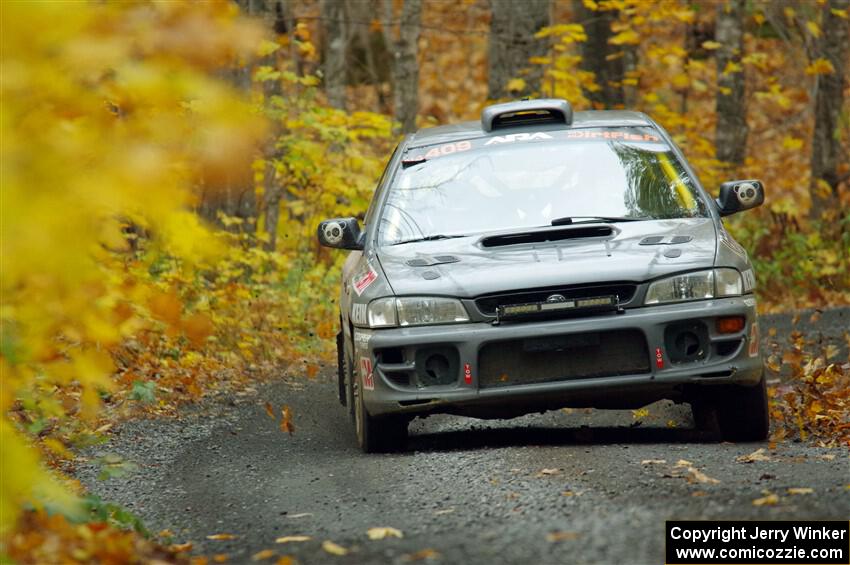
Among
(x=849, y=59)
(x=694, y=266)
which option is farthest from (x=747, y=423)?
(x=849, y=59)

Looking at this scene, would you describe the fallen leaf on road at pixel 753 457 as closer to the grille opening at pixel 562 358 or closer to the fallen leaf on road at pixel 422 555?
the grille opening at pixel 562 358

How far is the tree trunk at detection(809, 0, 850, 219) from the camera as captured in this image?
22.4 meters

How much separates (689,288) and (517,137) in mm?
2066

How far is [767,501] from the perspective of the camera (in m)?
5.32

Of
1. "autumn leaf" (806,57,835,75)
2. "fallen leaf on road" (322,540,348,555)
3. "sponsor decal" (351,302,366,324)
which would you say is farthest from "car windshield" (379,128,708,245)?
"autumn leaf" (806,57,835,75)

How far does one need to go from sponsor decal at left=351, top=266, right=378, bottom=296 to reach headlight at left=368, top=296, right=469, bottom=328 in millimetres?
305

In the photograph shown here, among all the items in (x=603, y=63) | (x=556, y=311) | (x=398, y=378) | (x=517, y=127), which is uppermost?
(x=603, y=63)

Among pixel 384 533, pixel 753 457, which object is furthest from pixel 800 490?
pixel 384 533

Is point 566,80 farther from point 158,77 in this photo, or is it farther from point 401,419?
point 158,77

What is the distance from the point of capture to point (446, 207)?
27.6 feet

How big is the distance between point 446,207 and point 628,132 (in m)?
1.39

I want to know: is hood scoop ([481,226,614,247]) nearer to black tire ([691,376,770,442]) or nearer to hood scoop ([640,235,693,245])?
hood scoop ([640,235,693,245])

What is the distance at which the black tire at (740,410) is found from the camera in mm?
7590

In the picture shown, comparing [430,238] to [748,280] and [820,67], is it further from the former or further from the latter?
[820,67]
